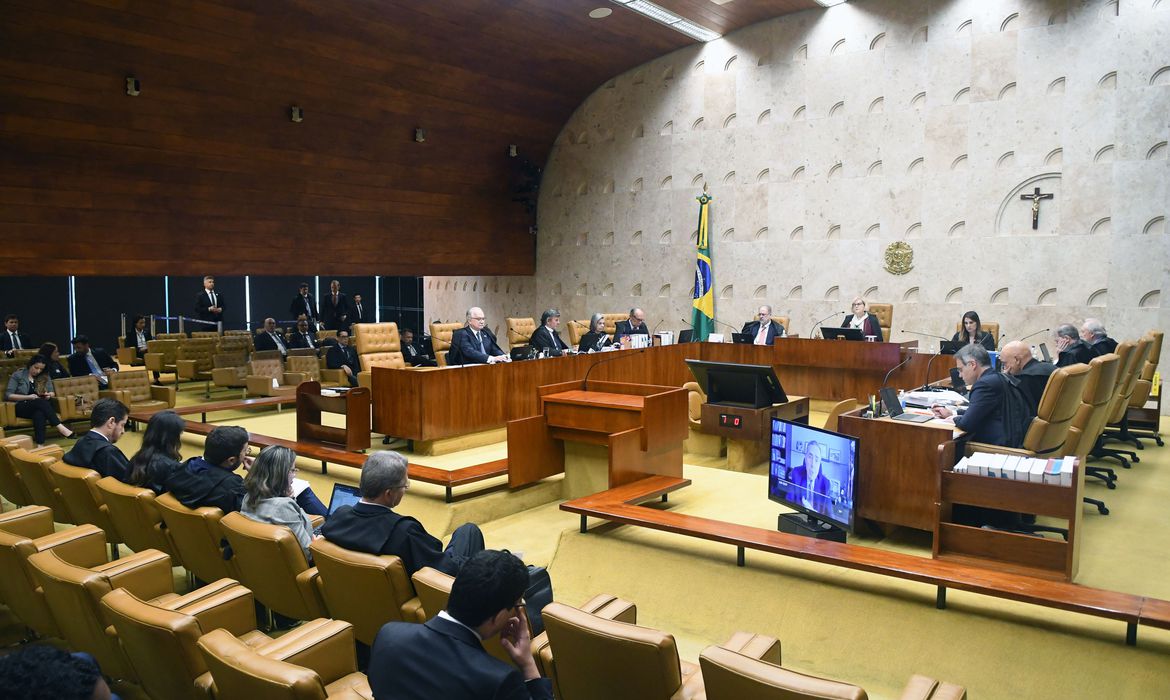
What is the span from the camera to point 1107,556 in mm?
4441

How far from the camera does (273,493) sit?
→ 3510 millimetres

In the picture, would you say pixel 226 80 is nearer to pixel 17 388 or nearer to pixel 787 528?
pixel 17 388

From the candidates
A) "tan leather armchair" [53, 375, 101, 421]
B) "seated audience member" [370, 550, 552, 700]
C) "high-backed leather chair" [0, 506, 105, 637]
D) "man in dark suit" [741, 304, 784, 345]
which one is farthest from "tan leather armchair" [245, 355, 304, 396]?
"seated audience member" [370, 550, 552, 700]

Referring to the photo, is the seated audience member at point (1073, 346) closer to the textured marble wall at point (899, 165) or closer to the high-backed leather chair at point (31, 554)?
the textured marble wall at point (899, 165)

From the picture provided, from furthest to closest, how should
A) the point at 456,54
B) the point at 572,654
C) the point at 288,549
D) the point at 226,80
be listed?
1. the point at 456,54
2. the point at 226,80
3. the point at 288,549
4. the point at 572,654

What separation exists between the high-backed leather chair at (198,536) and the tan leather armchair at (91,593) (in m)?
0.46

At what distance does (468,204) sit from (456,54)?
3095 mm

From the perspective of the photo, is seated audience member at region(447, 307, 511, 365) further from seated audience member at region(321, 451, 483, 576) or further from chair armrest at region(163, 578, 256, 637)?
chair armrest at region(163, 578, 256, 637)

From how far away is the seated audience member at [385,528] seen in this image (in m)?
2.96

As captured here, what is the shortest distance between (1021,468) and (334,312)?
1160 centimetres

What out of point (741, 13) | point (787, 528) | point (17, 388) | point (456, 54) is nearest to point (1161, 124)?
point (741, 13)

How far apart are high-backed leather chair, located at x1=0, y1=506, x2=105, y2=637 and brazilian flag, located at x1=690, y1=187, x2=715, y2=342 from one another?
10.2m

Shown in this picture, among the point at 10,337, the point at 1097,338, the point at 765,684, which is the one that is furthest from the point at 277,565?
the point at 10,337

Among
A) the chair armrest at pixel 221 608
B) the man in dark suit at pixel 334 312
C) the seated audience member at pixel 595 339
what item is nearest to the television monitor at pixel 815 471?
the chair armrest at pixel 221 608
